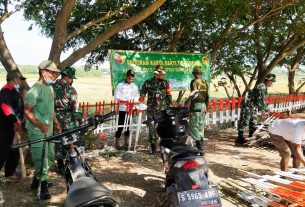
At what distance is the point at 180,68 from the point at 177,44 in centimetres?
316

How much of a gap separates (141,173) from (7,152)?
2448mm

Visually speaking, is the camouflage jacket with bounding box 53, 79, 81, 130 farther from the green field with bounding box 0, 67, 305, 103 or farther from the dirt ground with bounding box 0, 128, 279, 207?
the dirt ground with bounding box 0, 128, 279, 207

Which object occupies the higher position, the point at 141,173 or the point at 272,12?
the point at 272,12

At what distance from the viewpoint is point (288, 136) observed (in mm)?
6164

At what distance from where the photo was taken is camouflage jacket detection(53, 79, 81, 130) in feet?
20.5

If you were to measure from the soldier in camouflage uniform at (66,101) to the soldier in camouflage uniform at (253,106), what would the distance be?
17.1 feet

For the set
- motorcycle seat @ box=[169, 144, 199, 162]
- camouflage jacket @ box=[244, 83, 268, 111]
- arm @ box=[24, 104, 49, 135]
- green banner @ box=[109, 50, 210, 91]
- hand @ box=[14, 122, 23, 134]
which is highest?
green banner @ box=[109, 50, 210, 91]

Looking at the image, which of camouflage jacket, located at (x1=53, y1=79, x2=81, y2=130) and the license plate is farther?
camouflage jacket, located at (x1=53, y1=79, x2=81, y2=130)

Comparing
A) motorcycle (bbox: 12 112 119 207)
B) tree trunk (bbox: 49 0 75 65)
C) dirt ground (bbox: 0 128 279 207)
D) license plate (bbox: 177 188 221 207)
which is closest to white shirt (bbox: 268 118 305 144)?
dirt ground (bbox: 0 128 279 207)

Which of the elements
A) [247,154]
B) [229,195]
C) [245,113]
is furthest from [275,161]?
[229,195]

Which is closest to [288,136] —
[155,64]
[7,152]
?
[7,152]

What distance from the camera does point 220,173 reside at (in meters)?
7.32

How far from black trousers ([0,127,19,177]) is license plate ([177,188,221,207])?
290cm

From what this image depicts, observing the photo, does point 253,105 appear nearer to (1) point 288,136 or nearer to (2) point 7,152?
(1) point 288,136
